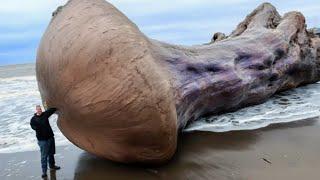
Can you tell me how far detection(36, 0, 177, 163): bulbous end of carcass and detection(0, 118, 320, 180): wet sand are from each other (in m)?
0.26

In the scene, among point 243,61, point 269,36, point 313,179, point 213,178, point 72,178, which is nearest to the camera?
point 313,179

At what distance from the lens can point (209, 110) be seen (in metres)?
6.73

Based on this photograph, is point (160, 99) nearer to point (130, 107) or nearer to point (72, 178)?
point (130, 107)

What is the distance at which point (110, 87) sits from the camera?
14.2ft

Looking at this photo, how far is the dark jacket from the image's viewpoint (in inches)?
194

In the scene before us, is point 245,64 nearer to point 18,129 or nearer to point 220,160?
point 220,160

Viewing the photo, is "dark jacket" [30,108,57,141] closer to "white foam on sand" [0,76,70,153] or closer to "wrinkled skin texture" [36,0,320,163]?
"wrinkled skin texture" [36,0,320,163]

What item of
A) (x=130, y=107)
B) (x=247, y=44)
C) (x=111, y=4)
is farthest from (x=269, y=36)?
(x=130, y=107)

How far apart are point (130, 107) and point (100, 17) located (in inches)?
42.8

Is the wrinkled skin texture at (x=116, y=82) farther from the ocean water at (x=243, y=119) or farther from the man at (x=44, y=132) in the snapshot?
the ocean water at (x=243, y=119)

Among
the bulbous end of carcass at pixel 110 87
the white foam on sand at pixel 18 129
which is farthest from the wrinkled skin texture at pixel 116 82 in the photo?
the white foam on sand at pixel 18 129

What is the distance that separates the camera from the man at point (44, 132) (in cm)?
495

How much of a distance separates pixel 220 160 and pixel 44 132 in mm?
1980

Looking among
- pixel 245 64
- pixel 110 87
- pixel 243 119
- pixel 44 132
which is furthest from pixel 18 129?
pixel 110 87
